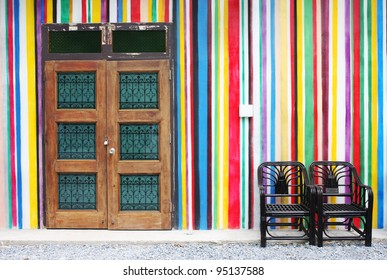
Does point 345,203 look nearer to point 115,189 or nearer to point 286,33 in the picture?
point 286,33

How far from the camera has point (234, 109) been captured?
530 cm

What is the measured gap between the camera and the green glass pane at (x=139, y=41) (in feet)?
17.4

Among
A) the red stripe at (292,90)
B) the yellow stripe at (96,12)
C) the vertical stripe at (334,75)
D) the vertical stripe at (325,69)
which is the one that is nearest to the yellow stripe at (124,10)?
the yellow stripe at (96,12)

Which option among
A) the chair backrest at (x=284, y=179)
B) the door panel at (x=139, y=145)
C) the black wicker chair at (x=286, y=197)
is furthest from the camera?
the door panel at (x=139, y=145)

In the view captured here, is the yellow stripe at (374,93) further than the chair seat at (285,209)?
Yes

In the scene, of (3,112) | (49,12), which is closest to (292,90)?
(49,12)

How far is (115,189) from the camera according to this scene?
17.2 ft

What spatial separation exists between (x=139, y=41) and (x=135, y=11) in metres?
0.35

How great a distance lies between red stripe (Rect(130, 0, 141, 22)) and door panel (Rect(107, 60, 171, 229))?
516mm

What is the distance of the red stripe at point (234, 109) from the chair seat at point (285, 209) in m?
0.48

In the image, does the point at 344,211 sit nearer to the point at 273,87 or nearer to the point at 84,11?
the point at 273,87

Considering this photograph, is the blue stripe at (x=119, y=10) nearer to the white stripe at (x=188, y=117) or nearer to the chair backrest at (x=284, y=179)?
the white stripe at (x=188, y=117)

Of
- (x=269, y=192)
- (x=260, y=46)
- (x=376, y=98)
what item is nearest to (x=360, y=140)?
(x=376, y=98)

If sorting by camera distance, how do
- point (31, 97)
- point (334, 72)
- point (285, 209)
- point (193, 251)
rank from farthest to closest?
1. point (31, 97)
2. point (334, 72)
3. point (285, 209)
4. point (193, 251)
